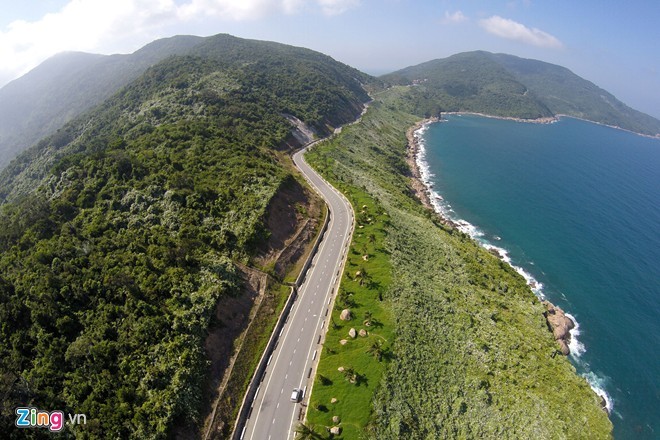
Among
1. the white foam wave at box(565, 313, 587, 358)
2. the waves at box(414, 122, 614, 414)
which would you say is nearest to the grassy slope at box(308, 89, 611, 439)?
the waves at box(414, 122, 614, 414)

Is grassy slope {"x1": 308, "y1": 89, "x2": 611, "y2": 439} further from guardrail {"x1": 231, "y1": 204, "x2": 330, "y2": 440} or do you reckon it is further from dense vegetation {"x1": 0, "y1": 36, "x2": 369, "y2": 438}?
dense vegetation {"x1": 0, "y1": 36, "x2": 369, "y2": 438}

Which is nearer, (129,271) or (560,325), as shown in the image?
(129,271)

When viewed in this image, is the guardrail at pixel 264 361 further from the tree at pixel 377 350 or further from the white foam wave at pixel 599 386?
the white foam wave at pixel 599 386

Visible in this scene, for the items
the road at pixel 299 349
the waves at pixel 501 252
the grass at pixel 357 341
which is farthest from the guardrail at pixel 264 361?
the waves at pixel 501 252

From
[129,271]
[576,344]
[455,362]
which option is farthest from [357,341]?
[576,344]

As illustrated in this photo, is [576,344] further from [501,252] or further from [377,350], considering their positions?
[377,350]

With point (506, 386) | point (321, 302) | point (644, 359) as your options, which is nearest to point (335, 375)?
point (321, 302)

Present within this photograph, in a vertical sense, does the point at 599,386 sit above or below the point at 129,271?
below

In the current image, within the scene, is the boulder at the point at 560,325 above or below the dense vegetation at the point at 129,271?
below
